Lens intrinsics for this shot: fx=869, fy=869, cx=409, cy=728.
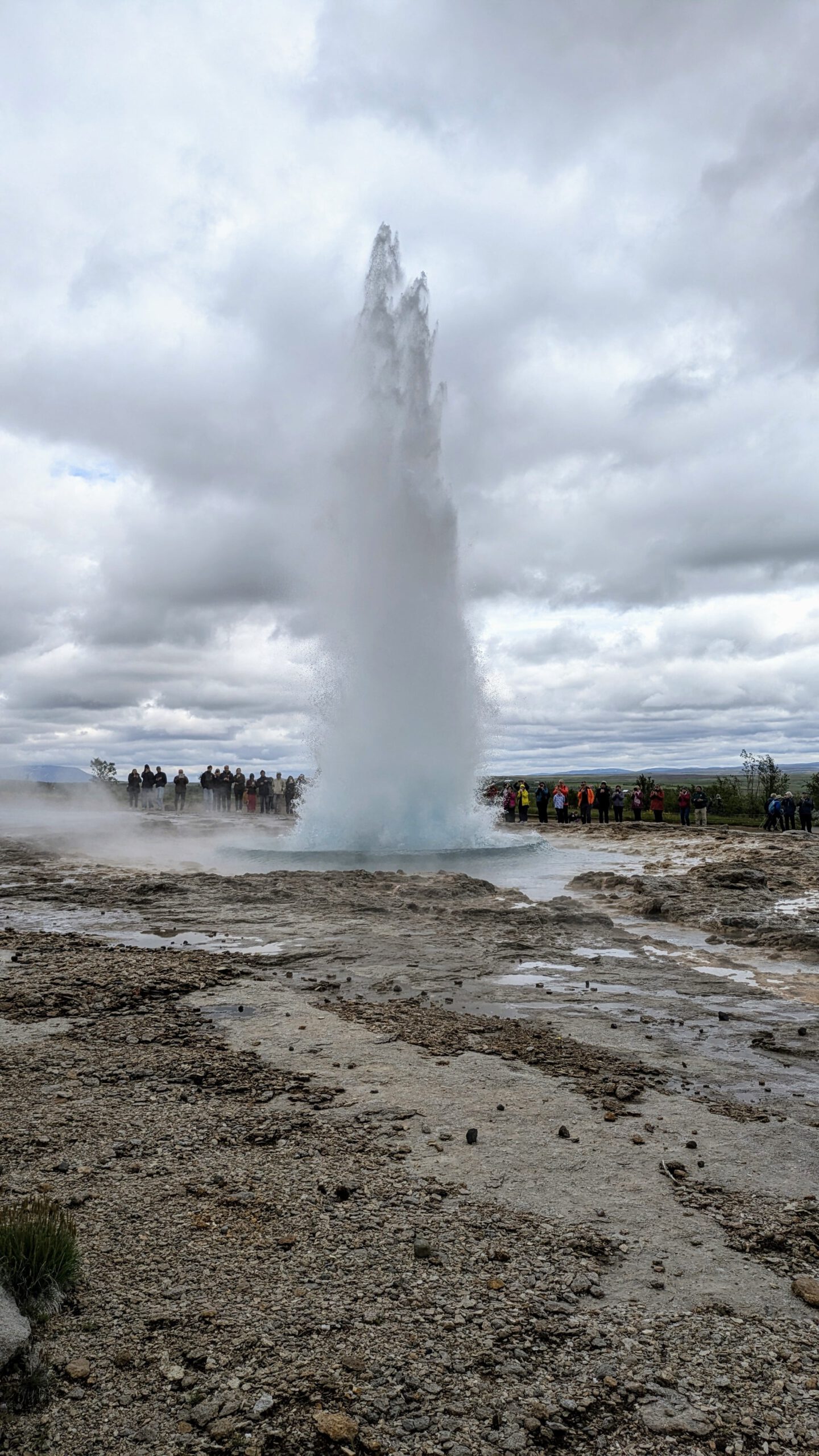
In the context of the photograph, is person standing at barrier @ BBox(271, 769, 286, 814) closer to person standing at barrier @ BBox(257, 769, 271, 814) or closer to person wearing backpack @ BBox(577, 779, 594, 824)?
person standing at barrier @ BBox(257, 769, 271, 814)

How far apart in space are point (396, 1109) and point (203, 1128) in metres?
1.14

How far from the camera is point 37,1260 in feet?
10.2

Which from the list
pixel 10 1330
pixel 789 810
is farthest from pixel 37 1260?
pixel 789 810

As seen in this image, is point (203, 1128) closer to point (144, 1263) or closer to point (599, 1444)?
point (144, 1263)

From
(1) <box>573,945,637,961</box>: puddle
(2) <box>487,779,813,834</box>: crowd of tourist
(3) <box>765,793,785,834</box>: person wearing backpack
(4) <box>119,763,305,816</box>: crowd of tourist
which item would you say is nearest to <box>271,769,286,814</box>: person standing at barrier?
(4) <box>119,763,305,816</box>: crowd of tourist

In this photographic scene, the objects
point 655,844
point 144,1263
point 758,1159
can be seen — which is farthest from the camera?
point 655,844

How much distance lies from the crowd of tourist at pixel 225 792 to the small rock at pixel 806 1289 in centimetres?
3755

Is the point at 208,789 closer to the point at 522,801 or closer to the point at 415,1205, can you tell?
the point at 522,801

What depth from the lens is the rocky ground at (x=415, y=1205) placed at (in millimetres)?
2717

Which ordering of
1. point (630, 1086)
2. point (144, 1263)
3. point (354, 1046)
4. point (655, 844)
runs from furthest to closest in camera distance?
1. point (655, 844)
2. point (354, 1046)
3. point (630, 1086)
4. point (144, 1263)

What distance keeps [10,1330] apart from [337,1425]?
41.7 inches

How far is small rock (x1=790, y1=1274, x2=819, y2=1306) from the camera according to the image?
3361 millimetres

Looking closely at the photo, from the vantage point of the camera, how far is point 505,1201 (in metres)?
4.06

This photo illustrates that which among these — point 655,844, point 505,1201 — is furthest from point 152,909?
point 655,844
